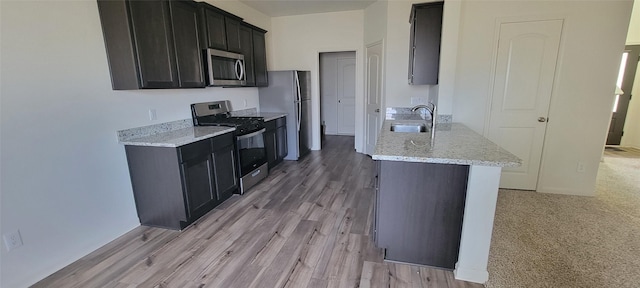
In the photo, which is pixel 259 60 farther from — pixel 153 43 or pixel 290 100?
pixel 153 43

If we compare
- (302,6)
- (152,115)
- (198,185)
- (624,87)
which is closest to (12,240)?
(198,185)

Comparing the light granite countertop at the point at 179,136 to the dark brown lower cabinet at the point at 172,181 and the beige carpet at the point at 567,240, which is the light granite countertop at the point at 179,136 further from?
the beige carpet at the point at 567,240

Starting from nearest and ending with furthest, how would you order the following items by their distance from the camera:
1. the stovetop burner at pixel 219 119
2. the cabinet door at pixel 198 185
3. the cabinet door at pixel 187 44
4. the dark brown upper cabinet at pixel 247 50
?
the cabinet door at pixel 198 185
the cabinet door at pixel 187 44
the stovetop burner at pixel 219 119
the dark brown upper cabinet at pixel 247 50

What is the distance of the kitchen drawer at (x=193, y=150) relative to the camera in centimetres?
248

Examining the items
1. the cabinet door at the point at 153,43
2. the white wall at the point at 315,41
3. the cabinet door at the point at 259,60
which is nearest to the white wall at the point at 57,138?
the cabinet door at the point at 153,43

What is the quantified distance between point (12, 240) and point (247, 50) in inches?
123

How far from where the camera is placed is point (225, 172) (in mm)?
3111

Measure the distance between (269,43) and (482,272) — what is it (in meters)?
4.91

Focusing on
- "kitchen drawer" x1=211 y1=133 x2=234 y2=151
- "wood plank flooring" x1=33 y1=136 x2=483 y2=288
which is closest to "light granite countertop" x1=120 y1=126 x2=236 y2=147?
"kitchen drawer" x1=211 y1=133 x2=234 y2=151

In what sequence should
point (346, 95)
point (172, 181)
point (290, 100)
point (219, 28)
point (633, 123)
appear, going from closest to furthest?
point (172, 181) < point (219, 28) < point (290, 100) < point (633, 123) < point (346, 95)

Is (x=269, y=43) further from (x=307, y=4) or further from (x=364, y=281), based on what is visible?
(x=364, y=281)

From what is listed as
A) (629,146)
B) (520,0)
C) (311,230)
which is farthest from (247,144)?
(629,146)

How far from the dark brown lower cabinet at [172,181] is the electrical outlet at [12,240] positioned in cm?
83

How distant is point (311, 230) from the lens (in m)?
2.58
